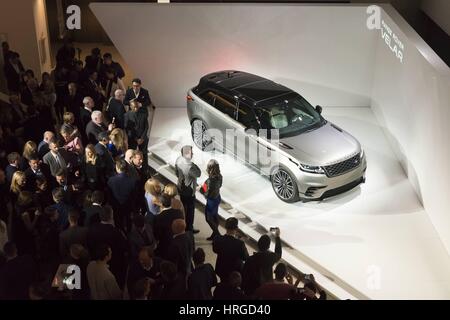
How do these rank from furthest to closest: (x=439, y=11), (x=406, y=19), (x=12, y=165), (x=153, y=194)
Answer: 1. (x=406, y=19)
2. (x=439, y=11)
3. (x=12, y=165)
4. (x=153, y=194)

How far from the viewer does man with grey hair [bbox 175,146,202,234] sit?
29.9ft

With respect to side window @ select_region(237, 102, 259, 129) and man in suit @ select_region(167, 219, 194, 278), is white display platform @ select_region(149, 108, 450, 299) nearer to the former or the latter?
side window @ select_region(237, 102, 259, 129)

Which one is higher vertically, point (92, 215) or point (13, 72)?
point (92, 215)

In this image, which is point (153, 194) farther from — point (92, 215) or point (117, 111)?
point (117, 111)

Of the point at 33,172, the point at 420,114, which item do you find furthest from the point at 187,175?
the point at 420,114

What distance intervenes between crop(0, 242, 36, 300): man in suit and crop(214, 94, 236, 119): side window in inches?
211

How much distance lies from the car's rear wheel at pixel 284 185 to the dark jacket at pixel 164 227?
3.06 metres

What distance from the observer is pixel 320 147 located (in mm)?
10703

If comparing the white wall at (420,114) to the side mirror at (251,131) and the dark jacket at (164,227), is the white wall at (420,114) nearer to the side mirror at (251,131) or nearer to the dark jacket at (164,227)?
the side mirror at (251,131)

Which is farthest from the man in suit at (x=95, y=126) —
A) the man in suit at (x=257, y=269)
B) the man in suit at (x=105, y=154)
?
the man in suit at (x=257, y=269)

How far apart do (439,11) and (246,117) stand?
587 cm
